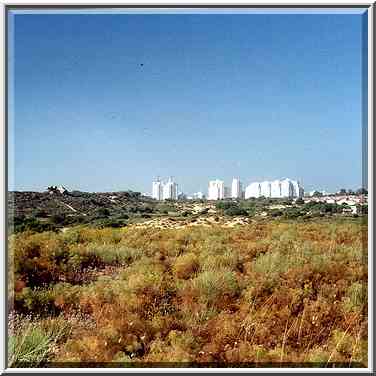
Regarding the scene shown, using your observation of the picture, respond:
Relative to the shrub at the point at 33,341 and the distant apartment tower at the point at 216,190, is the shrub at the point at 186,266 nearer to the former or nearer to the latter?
the distant apartment tower at the point at 216,190

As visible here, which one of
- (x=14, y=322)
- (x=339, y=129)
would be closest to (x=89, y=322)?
(x=14, y=322)

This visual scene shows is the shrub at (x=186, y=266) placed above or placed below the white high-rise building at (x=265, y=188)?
below

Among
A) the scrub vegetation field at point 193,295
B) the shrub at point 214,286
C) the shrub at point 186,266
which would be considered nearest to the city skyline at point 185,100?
the scrub vegetation field at point 193,295

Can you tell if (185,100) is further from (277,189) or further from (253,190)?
(277,189)

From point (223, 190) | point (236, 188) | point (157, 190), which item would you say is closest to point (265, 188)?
point (236, 188)

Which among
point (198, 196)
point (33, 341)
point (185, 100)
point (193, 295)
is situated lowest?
point (33, 341)

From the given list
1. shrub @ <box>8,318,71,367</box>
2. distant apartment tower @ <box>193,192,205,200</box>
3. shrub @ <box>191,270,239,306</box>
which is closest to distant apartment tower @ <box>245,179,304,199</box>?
distant apartment tower @ <box>193,192,205,200</box>
